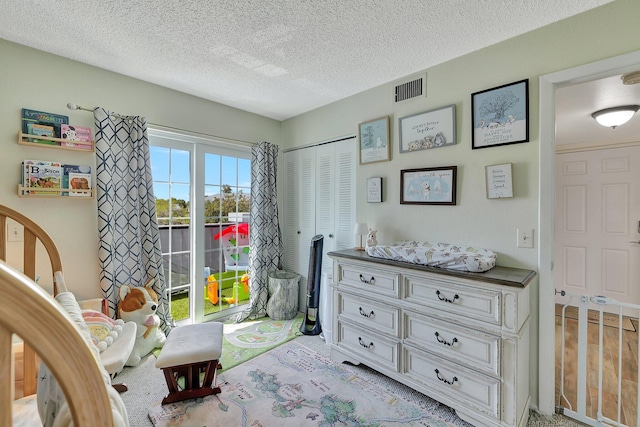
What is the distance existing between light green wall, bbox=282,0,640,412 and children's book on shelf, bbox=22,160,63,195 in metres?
2.51

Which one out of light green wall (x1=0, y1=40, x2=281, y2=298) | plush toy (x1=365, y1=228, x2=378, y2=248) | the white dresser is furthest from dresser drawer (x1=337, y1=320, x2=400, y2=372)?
light green wall (x1=0, y1=40, x2=281, y2=298)

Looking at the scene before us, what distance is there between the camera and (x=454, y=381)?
1.75m

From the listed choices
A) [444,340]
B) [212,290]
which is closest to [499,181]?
[444,340]

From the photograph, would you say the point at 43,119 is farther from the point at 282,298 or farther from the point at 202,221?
the point at 282,298

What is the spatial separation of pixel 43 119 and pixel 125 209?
2.72 feet

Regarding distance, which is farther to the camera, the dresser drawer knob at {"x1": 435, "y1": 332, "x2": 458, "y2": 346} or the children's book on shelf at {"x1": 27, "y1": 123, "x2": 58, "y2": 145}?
the children's book on shelf at {"x1": 27, "y1": 123, "x2": 58, "y2": 145}

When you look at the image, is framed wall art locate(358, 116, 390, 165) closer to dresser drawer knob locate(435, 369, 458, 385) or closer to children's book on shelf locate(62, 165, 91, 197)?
dresser drawer knob locate(435, 369, 458, 385)

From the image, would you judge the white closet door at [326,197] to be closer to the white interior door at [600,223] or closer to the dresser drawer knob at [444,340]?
the dresser drawer knob at [444,340]

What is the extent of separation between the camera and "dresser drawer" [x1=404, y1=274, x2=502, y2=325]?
163 cm

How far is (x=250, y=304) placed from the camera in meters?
3.34

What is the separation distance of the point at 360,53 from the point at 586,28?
4.39ft

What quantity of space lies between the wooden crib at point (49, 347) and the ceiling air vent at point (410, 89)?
256cm

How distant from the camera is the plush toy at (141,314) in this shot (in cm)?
231

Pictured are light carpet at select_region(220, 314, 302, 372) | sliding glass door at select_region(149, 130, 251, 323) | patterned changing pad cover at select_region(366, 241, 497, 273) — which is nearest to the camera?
patterned changing pad cover at select_region(366, 241, 497, 273)
